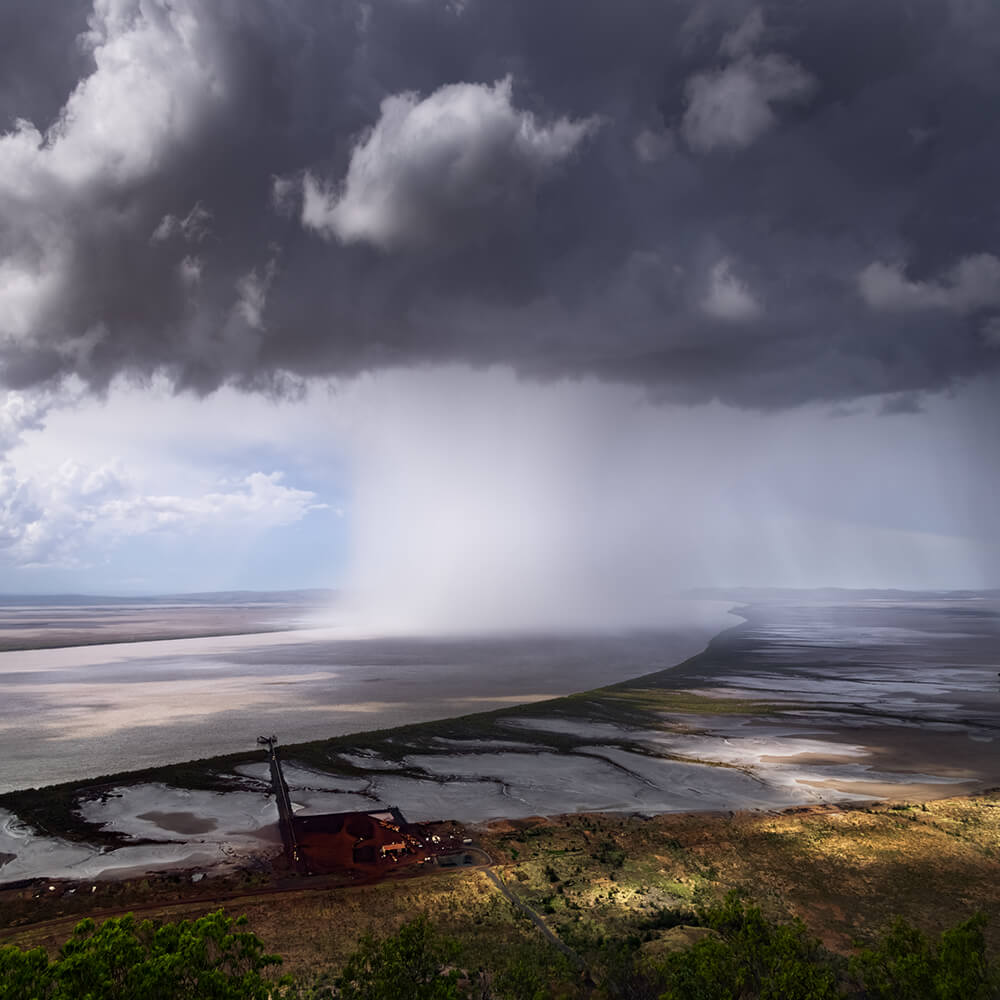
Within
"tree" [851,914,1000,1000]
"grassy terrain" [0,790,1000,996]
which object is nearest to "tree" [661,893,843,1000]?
"tree" [851,914,1000,1000]

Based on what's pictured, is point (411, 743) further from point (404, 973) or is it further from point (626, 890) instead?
point (404, 973)

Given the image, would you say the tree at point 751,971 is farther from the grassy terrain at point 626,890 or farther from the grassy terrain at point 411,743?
the grassy terrain at point 411,743

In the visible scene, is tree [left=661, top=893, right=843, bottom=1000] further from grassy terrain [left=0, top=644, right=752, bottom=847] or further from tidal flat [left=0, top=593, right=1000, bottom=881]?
grassy terrain [left=0, top=644, right=752, bottom=847]

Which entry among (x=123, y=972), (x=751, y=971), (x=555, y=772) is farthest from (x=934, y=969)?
(x=555, y=772)

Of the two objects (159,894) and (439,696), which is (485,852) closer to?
(159,894)

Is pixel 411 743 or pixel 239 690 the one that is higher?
pixel 239 690

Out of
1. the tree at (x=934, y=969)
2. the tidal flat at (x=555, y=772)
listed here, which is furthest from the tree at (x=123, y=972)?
the tidal flat at (x=555, y=772)

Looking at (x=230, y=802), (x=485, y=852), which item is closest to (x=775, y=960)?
(x=485, y=852)

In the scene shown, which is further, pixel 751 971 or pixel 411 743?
pixel 411 743
